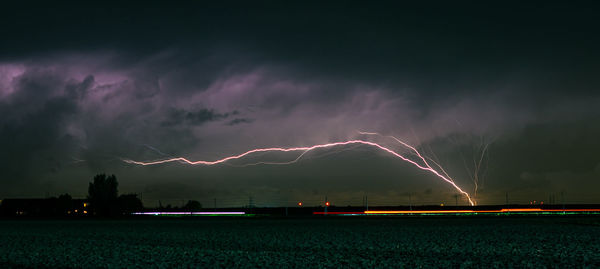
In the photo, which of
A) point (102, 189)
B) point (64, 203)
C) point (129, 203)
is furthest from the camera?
point (64, 203)

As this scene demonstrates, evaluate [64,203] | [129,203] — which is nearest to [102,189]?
[129,203]

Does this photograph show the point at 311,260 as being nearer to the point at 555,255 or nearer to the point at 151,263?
the point at 151,263

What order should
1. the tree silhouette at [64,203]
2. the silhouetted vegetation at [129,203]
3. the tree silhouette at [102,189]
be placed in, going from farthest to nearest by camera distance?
1. the tree silhouette at [64,203]
2. the tree silhouette at [102,189]
3. the silhouetted vegetation at [129,203]

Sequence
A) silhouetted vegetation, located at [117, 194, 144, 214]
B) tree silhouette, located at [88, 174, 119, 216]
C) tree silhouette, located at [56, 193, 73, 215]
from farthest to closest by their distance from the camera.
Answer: tree silhouette, located at [56, 193, 73, 215]
tree silhouette, located at [88, 174, 119, 216]
silhouetted vegetation, located at [117, 194, 144, 214]

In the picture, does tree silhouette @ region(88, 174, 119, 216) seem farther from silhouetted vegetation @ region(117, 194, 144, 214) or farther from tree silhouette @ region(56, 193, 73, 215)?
tree silhouette @ region(56, 193, 73, 215)

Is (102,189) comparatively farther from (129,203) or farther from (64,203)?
(64,203)

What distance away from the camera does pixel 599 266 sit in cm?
1078

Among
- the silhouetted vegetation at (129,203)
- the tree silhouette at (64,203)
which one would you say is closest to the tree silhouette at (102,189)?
the silhouetted vegetation at (129,203)

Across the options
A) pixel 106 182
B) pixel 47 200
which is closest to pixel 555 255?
pixel 106 182

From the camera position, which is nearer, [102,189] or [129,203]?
[129,203]

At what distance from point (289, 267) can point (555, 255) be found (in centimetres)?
670

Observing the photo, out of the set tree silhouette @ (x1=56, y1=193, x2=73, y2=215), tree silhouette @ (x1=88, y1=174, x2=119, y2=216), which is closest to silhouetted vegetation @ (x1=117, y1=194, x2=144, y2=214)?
tree silhouette @ (x1=88, y1=174, x2=119, y2=216)

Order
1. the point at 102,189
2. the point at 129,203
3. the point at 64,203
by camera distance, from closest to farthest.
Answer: the point at 129,203, the point at 102,189, the point at 64,203

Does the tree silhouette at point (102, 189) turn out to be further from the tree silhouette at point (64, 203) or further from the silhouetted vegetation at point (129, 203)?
the tree silhouette at point (64, 203)
